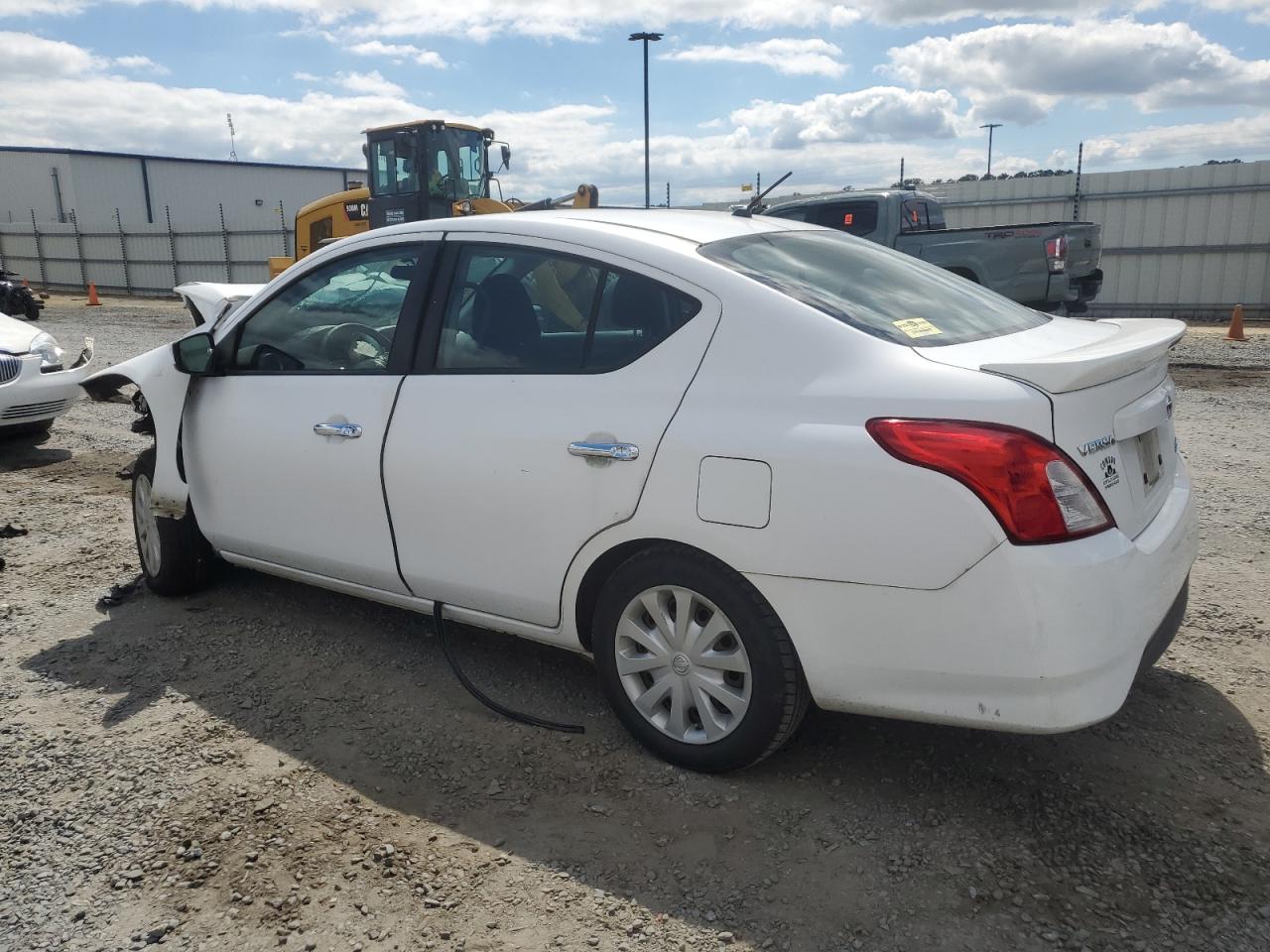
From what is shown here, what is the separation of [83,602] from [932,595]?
3883 mm

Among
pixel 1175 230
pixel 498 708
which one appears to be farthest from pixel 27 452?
pixel 1175 230

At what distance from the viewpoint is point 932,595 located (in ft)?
8.30

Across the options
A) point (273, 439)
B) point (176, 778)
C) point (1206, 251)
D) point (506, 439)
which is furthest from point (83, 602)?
point (1206, 251)

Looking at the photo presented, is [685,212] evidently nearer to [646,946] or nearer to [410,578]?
[410,578]

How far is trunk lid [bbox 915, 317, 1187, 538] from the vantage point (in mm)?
2537

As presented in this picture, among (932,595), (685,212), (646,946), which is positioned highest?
(685,212)

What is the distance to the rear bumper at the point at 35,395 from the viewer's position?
7.79 meters

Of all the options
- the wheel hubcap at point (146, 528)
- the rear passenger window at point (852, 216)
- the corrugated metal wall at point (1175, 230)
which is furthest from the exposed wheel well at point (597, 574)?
the corrugated metal wall at point (1175, 230)

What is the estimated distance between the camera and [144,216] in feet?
140

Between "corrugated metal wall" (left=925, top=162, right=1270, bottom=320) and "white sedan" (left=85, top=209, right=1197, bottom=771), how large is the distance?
17.9 m

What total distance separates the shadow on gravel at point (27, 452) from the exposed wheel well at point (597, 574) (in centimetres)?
609

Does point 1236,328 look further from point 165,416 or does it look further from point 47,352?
point 165,416

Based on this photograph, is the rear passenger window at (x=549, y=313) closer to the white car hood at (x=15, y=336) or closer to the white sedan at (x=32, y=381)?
the white sedan at (x=32, y=381)

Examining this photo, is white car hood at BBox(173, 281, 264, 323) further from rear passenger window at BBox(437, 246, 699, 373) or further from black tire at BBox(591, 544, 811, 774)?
black tire at BBox(591, 544, 811, 774)
